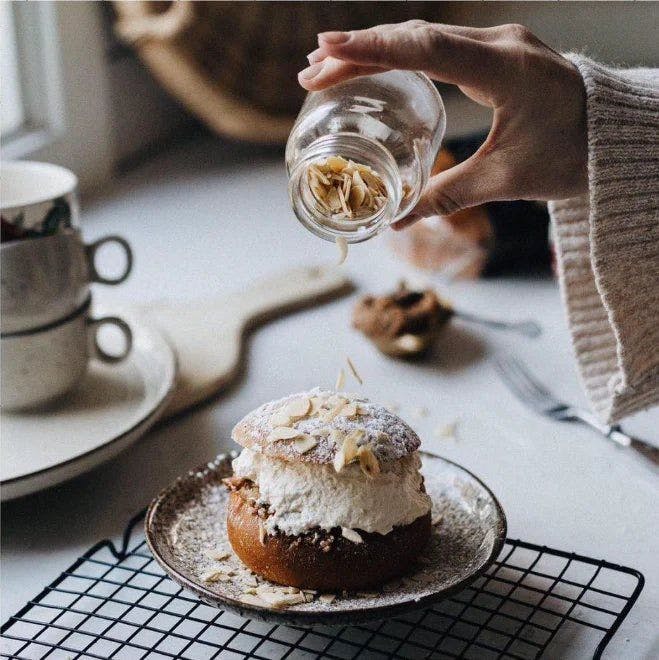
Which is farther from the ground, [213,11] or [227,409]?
[213,11]

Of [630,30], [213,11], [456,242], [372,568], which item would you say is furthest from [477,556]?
[213,11]

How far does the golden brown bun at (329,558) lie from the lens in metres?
0.65

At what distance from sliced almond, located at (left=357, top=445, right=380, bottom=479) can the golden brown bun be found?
4cm

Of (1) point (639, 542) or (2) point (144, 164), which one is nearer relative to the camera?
(1) point (639, 542)

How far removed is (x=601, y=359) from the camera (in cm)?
92

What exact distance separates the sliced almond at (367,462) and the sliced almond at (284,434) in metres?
0.05

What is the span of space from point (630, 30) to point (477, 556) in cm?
101

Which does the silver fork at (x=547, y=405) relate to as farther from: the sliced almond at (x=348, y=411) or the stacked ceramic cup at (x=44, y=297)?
the stacked ceramic cup at (x=44, y=297)

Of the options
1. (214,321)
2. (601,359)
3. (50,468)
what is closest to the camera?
(50,468)

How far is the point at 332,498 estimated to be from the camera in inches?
26.1

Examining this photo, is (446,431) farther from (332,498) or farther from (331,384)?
(332,498)

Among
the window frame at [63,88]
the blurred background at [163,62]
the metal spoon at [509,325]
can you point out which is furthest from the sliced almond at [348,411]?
the window frame at [63,88]

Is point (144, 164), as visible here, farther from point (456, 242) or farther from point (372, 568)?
point (372, 568)

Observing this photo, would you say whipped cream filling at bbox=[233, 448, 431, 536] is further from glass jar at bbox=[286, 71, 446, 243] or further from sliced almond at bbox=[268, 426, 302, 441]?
glass jar at bbox=[286, 71, 446, 243]
